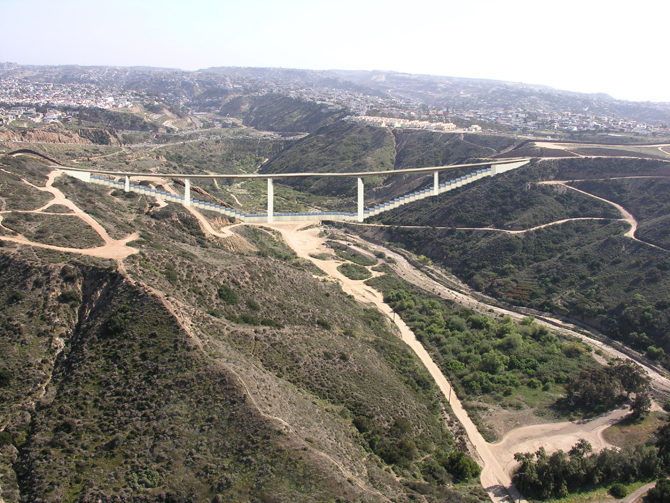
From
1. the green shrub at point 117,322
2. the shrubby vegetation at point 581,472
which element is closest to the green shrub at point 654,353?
the shrubby vegetation at point 581,472

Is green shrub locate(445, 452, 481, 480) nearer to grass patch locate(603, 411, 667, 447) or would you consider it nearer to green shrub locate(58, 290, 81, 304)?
grass patch locate(603, 411, 667, 447)

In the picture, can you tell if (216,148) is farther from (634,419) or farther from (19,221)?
(634,419)

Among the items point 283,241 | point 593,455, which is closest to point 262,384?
point 593,455

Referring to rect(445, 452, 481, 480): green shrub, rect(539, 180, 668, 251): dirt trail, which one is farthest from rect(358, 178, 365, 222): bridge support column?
rect(539, 180, 668, 251): dirt trail

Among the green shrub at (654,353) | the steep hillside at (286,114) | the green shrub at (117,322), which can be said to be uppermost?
the steep hillside at (286,114)

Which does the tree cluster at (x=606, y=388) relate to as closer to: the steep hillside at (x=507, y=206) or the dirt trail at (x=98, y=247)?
the dirt trail at (x=98, y=247)

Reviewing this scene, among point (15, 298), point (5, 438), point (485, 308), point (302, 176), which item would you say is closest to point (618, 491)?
point (485, 308)

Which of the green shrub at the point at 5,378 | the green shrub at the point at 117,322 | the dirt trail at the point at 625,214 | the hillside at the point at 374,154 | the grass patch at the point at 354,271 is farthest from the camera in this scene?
the hillside at the point at 374,154
